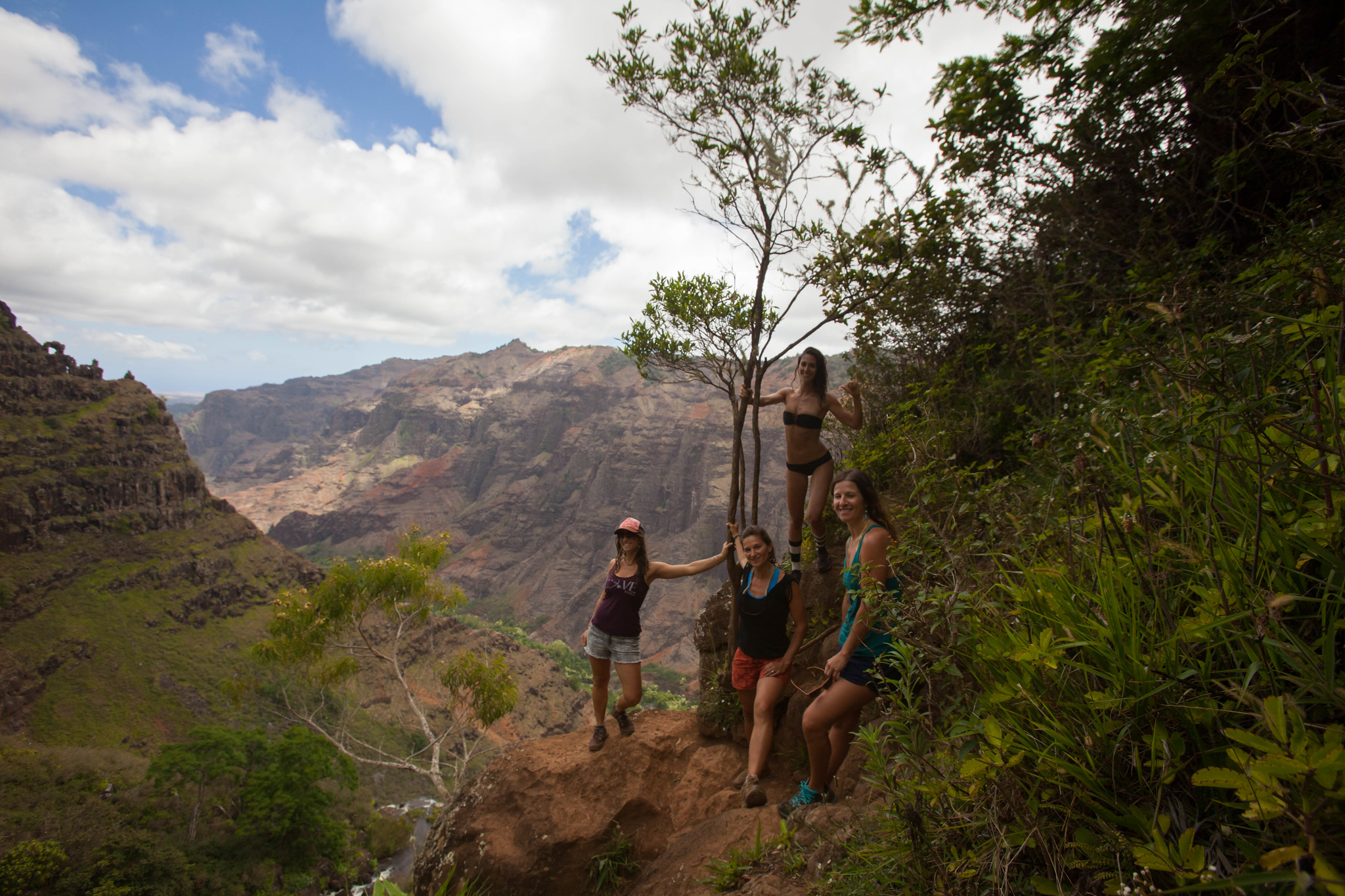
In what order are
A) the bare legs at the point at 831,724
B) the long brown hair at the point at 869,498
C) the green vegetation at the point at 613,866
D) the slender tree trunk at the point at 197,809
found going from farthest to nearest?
the slender tree trunk at the point at 197,809 < the green vegetation at the point at 613,866 < the long brown hair at the point at 869,498 < the bare legs at the point at 831,724

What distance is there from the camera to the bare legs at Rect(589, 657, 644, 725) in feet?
14.8

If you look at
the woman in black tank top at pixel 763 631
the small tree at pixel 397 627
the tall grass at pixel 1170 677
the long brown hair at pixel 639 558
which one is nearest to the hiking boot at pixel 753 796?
the woman in black tank top at pixel 763 631

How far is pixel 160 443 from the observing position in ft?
195

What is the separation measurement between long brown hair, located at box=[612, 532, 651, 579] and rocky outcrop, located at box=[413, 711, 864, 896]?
158 centimetres

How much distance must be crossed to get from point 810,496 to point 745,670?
4.79ft

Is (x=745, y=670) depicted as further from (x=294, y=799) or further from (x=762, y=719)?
(x=294, y=799)

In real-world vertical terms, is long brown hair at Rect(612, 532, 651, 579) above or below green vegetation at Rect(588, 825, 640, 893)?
above

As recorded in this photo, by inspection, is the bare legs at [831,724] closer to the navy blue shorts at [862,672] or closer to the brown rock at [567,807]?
the navy blue shorts at [862,672]

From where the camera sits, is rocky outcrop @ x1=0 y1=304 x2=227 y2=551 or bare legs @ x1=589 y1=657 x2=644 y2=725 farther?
rocky outcrop @ x1=0 y1=304 x2=227 y2=551

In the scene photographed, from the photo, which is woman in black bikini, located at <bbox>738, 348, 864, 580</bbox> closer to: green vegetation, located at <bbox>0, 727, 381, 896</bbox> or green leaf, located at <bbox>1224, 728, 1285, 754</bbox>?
green leaf, located at <bbox>1224, 728, 1285, 754</bbox>

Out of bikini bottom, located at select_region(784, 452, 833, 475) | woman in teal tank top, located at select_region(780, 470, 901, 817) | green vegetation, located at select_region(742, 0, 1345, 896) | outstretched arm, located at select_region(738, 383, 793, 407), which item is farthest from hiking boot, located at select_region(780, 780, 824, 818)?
outstretched arm, located at select_region(738, 383, 793, 407)

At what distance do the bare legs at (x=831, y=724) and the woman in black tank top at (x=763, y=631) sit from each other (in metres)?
0.50

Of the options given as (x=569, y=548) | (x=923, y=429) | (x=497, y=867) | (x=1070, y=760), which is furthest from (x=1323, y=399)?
(x=569, y=548)

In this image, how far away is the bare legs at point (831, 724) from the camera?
284 centimetres
